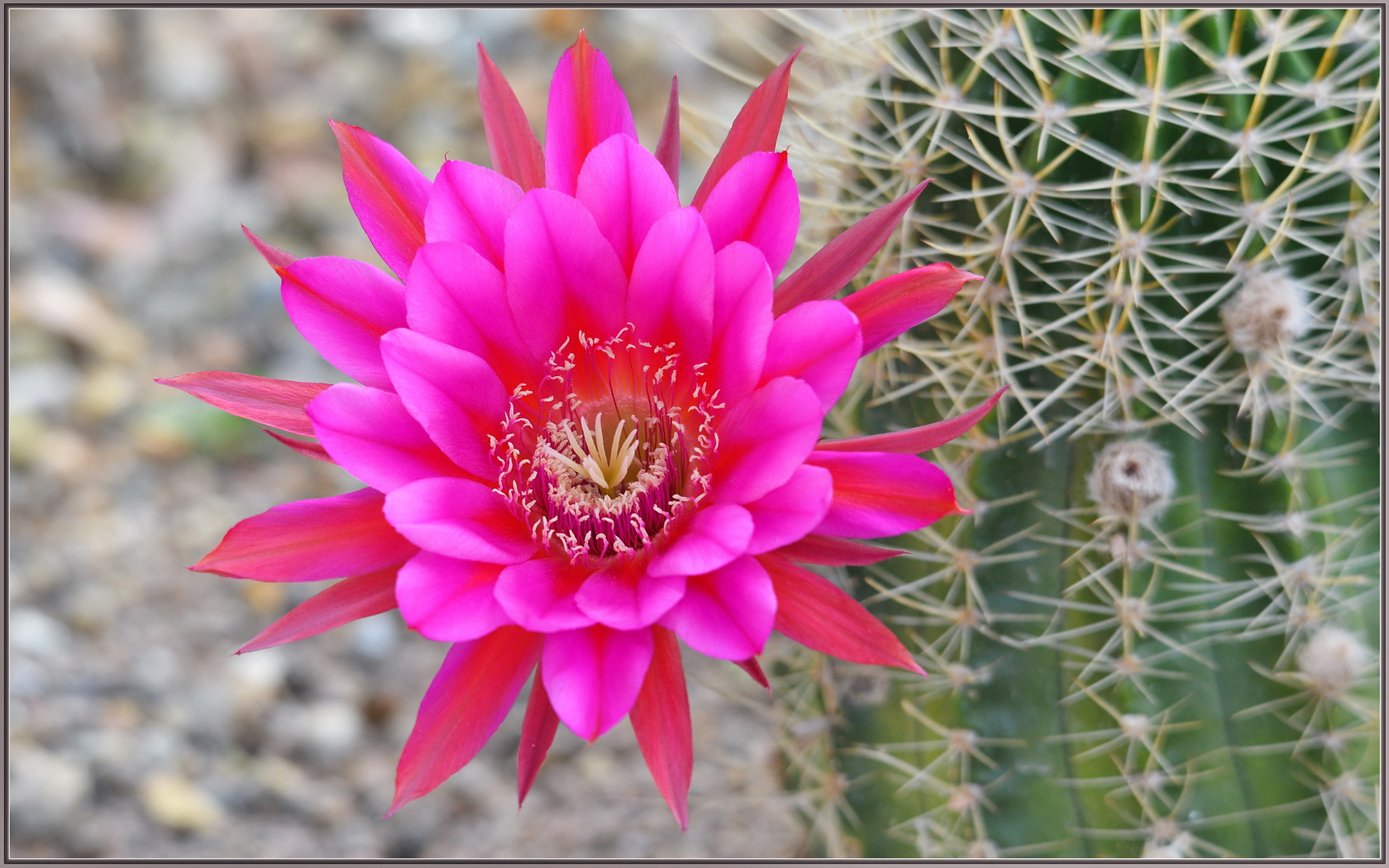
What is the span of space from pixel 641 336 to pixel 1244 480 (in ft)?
1.83

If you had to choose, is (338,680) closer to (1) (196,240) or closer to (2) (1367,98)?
(1) (196,240)

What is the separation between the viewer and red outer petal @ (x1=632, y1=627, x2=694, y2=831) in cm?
58

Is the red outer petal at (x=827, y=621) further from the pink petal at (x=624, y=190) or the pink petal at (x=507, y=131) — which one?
the pink petal at (x=507, y=131)

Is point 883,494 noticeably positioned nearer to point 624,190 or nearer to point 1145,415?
point 624,190

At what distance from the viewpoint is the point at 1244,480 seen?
0.89 metres

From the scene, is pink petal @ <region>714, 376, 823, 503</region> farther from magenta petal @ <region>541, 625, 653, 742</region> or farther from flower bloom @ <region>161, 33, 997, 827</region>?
magenta petal @ <region>541, 625, 653, 742</region>

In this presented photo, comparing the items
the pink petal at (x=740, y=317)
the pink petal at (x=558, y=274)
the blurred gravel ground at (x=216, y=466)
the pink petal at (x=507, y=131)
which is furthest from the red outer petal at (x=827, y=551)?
the blurred gravel ground at (x=216, y=466)

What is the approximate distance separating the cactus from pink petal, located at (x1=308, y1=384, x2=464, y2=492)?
1.43 feet

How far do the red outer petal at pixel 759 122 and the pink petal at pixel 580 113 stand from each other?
7 cm

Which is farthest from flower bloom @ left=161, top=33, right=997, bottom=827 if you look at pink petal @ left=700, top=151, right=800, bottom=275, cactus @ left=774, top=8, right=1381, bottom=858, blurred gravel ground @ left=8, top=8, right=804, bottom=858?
blurred gravel ground @ left=8, top=8, right=804, bottom=858

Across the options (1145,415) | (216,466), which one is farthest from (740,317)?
(216,466)

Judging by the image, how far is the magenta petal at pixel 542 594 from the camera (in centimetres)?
58

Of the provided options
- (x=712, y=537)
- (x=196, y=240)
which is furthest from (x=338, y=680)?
(x=712, y=537)

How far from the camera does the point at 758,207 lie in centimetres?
64
